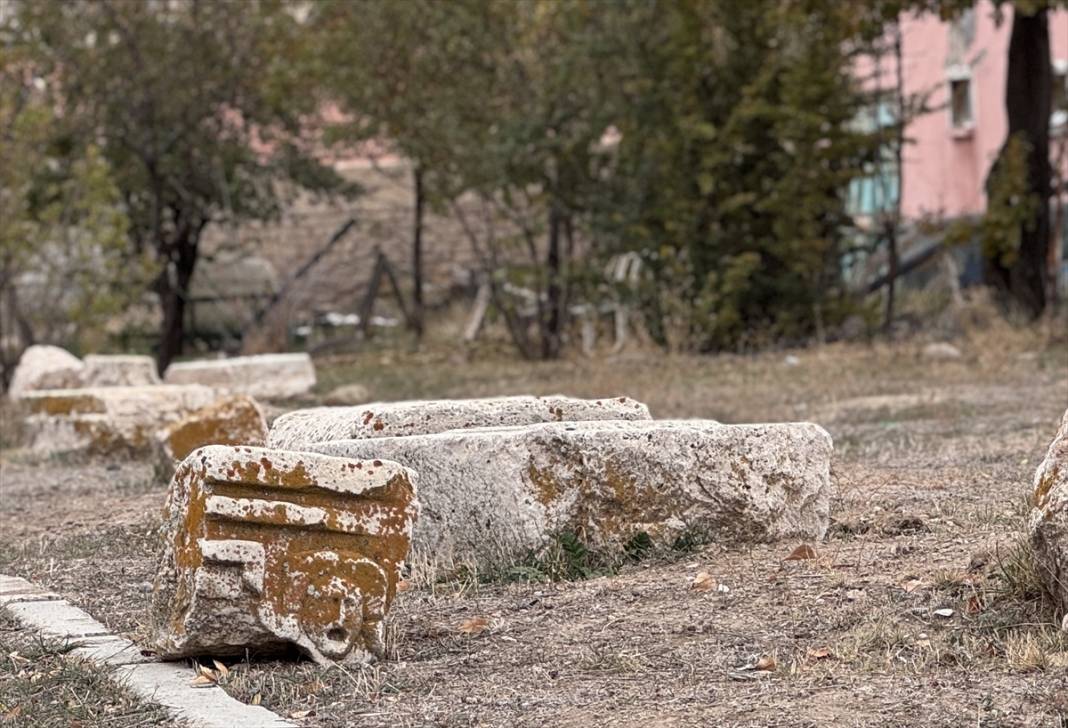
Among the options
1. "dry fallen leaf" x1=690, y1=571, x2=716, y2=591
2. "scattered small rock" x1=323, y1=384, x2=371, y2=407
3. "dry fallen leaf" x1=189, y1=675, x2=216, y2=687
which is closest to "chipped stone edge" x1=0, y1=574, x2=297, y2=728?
"dry fallen leaf" x1=189, y1=675, x2=216, y2=687

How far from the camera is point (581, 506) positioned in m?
6.05

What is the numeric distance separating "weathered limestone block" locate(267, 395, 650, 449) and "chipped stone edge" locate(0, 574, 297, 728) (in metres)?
1.09

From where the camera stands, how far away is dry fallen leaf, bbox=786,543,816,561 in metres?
5.91

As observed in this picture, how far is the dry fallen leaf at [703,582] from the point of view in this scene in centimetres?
561

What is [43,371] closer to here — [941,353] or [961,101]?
[941,353]

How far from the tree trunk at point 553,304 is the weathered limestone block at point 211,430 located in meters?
8.60

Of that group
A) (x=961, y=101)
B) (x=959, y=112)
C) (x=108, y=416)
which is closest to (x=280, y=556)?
(x=108, y=416)

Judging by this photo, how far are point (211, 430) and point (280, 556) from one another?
4661 millimetres

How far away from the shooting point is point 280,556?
491 centimetres

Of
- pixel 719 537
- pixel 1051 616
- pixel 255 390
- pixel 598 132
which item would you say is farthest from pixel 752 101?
pixel 1051 616

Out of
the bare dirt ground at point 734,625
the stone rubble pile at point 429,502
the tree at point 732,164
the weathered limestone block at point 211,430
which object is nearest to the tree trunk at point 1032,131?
the tree at point 732,164

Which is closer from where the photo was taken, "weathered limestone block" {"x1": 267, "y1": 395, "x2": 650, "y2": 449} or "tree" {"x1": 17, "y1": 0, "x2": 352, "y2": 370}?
"weathered limestone block" {"x1": 267, "y1": 395, "x2": 650, "y2": 449}

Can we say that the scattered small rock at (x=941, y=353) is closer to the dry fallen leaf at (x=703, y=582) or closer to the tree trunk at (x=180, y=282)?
the tree trunk at (x=180, y=282)

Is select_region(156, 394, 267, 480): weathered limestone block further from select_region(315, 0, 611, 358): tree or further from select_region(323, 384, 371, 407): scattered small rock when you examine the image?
select_region(315, 0, 611, 358): tree
